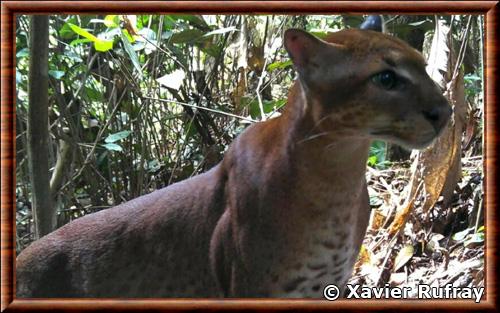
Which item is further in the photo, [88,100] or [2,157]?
[88,100]

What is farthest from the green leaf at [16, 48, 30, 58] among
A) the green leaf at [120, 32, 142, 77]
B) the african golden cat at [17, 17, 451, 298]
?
the african golden cat at [17, 17, 451, 298]

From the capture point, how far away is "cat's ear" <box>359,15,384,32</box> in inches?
67.1

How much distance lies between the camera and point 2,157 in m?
1.75

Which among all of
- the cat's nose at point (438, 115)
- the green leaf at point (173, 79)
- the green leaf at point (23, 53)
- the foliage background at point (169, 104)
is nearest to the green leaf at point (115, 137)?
the foliage background at point (169, 104)

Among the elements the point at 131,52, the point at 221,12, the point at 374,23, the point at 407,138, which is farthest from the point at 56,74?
the point at 407,138

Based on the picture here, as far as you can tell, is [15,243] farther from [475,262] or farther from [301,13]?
[475,262]

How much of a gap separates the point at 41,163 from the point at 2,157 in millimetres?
176

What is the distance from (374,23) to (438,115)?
0.92 feet

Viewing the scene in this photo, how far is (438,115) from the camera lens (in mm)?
1579

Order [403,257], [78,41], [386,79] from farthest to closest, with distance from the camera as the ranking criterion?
[78,41], [403,257], [386,79]

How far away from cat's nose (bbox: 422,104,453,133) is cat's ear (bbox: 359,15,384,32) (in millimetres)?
243

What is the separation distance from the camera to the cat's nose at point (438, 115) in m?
1.57

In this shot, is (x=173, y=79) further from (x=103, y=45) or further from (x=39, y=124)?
(x=39, y=124)

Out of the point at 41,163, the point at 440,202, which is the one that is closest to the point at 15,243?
the point at 41,163
